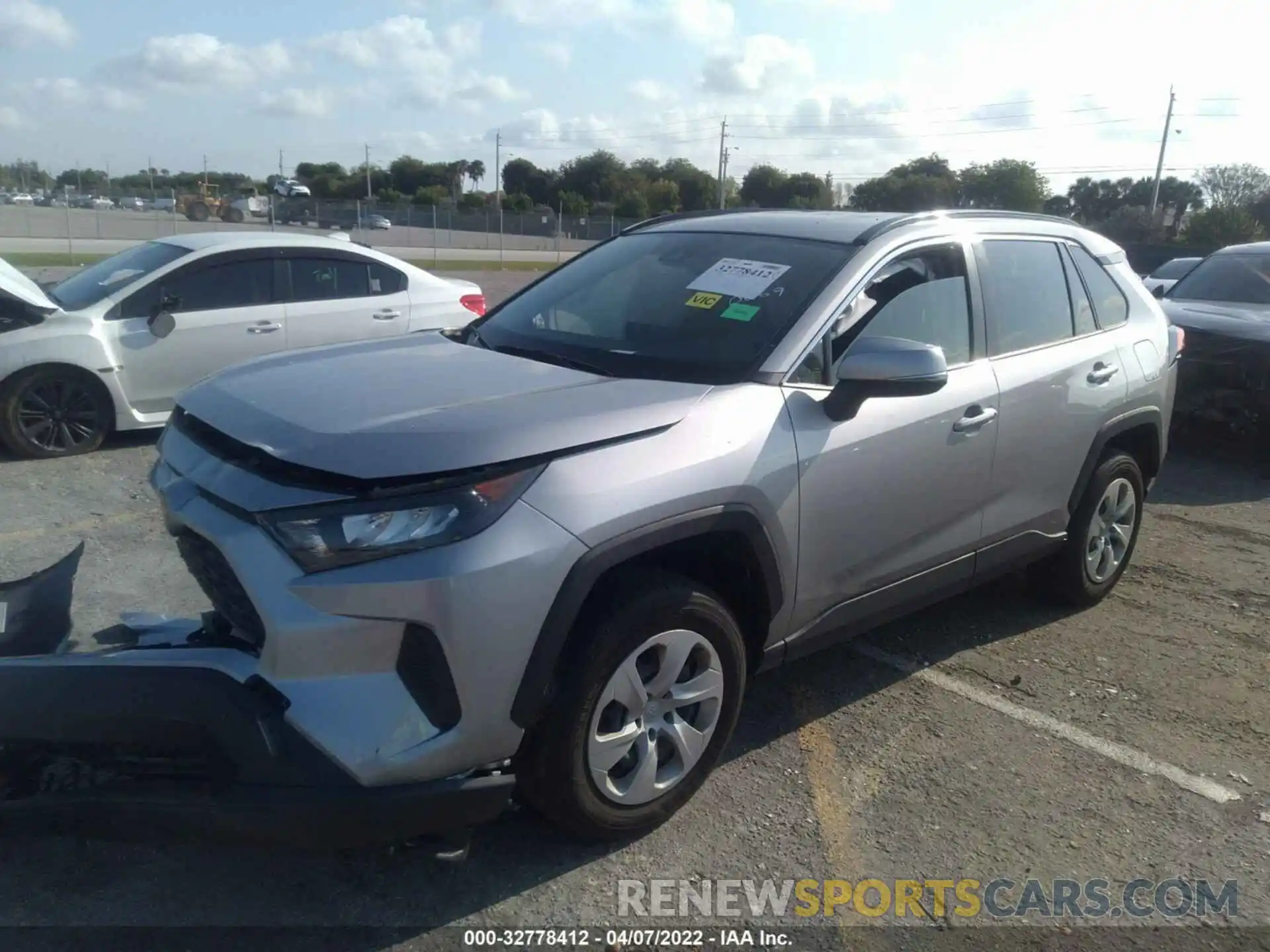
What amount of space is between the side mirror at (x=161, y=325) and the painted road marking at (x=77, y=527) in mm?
1808

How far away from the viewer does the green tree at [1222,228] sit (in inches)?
1646

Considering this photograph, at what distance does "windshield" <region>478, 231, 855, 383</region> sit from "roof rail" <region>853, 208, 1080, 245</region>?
0.15 meters

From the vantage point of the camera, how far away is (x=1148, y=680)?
4.46 meters

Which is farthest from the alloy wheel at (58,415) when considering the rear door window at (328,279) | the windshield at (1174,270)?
the windshield at (1174,270)

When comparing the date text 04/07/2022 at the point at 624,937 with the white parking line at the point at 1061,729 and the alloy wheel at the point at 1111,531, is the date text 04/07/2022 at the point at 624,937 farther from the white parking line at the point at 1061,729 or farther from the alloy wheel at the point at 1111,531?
the alloy wheel at the point at 1111,531

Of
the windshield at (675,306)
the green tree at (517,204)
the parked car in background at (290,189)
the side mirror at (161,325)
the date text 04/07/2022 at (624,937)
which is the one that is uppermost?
the parked car in background at (290,189)

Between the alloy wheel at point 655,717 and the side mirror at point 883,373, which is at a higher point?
Answer: the side mirror at point 883,373

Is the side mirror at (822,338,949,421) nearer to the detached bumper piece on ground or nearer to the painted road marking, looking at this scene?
the detached bumper piece on ground

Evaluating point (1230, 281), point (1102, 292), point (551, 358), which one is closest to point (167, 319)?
point (551, 358)

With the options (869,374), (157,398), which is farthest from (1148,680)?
(157,398)

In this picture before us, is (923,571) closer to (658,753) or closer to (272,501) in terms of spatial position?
(658,753)

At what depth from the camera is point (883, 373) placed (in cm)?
324

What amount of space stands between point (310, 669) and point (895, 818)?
1923 mm

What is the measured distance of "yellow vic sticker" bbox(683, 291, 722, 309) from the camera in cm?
371
